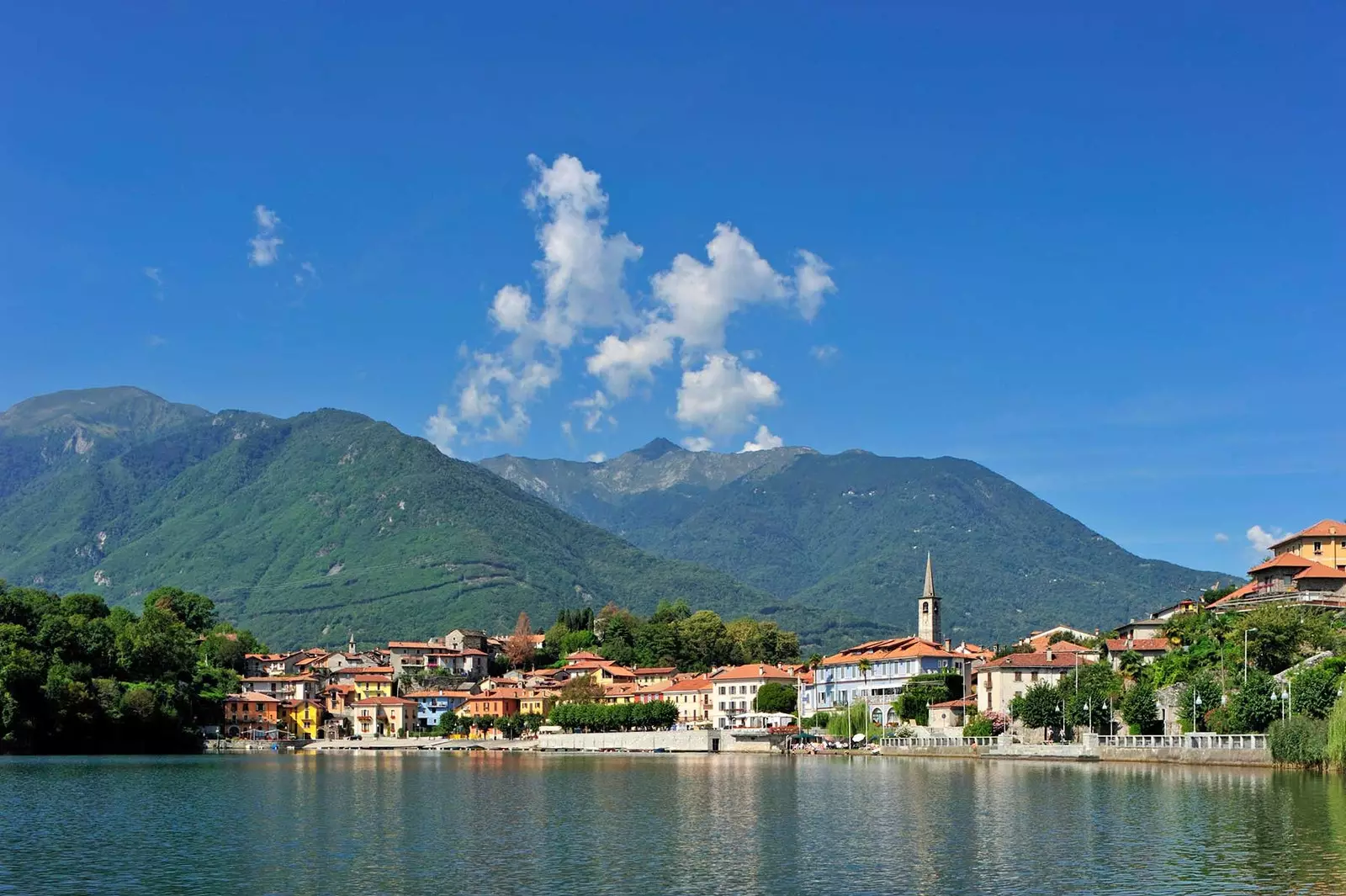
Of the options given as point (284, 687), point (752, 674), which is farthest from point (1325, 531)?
point (284, 687)

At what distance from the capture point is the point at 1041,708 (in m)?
90.1

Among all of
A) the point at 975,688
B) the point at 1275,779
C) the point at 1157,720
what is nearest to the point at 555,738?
the point at 975,688

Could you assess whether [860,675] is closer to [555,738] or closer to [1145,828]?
[555,738]

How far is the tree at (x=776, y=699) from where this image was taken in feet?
445

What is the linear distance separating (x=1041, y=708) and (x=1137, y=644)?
12888mm

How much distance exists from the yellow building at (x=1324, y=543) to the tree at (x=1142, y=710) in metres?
24.4

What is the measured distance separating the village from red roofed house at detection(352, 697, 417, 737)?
0.19 m

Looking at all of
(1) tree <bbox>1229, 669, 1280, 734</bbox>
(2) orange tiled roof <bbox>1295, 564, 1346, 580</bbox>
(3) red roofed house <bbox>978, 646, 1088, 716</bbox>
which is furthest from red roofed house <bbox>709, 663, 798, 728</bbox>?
(1) tree <bbox>1229, 669, 1280, 734</bbox>

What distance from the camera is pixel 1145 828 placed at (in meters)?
43.6

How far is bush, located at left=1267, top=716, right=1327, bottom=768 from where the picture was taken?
2480 inches

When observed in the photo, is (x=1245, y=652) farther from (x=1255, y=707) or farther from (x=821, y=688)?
(x=821, y=688)

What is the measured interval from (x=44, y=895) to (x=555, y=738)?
10760 cm

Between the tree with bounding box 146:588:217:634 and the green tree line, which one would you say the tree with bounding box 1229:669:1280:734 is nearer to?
the green tree line

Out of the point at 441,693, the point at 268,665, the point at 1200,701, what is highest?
the point at 1200,701
